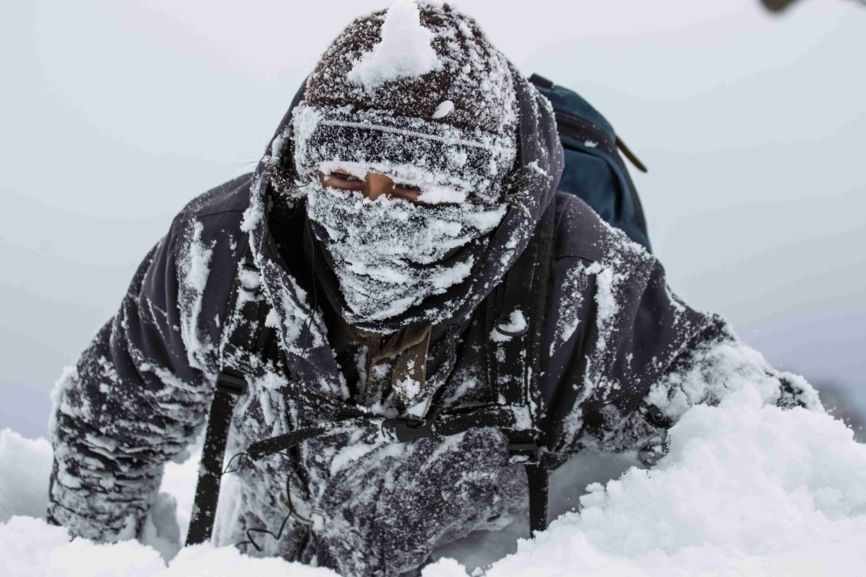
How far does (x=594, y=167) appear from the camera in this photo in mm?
1979

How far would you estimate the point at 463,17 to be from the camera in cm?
129

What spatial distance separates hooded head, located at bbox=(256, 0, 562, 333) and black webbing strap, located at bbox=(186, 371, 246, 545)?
38 cm

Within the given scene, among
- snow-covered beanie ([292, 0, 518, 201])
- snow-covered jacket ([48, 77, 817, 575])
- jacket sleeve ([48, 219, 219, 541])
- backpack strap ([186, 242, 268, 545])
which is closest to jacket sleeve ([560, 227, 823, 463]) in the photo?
snow-covered jacket ([48, 77, 817, 575])

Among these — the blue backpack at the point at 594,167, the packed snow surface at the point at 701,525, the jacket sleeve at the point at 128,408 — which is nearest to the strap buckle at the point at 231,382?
the jacket sleeve at the point at 128,408

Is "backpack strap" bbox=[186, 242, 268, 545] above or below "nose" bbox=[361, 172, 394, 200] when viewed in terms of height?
below

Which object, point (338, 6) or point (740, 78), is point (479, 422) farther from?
point (338, 6)

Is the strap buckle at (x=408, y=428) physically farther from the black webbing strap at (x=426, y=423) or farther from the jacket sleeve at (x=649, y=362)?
the jacket sleeve at (x=649, y=362)

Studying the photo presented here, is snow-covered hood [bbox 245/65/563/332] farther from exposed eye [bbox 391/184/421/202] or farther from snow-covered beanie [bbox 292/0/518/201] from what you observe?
exposed eye [bbox 391/184/421/202]

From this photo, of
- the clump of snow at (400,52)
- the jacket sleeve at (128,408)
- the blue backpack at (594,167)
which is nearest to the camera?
the clump of snow at (400,52)

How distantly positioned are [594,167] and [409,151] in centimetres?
94

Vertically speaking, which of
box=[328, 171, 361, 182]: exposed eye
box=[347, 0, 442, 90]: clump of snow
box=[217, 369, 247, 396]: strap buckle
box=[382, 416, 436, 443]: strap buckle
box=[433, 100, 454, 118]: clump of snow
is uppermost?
box=[347, 0, 442, 90]: clump of snow

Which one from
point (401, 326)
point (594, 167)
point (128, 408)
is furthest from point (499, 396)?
point (128, 408)

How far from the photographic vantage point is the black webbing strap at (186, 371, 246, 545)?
5.04 ft

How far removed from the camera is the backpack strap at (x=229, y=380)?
145cm
